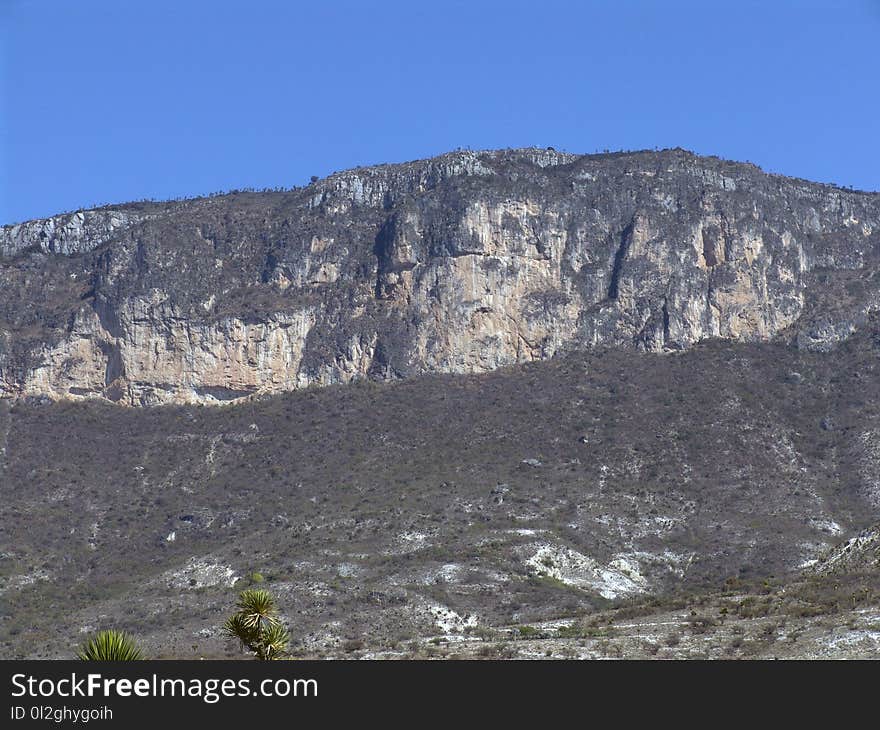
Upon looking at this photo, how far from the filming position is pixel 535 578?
11150 centimetres

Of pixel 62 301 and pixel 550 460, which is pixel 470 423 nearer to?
pixel 550 460

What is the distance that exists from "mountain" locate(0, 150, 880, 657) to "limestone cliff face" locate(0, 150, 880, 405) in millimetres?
314

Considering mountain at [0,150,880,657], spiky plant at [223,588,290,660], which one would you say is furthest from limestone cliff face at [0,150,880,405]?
spiky plant at [223,588,290,660]

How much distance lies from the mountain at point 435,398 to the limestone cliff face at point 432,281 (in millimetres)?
314

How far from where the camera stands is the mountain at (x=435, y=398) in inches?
4518

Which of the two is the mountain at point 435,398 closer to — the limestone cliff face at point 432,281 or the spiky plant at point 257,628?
the limestone cliff face at point 432,281

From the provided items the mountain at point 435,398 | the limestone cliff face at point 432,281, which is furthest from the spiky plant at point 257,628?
the limestone cliff face at point 432,281

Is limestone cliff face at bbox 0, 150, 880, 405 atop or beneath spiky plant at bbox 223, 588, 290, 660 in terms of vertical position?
atop

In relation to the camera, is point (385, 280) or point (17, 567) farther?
point (385, 280)

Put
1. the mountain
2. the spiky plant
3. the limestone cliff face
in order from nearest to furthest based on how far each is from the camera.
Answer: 1. the spiky plant
2. the mountain
3. the limestone cliff face

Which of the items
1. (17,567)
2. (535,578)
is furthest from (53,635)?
(535,578)

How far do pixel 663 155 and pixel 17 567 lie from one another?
82.2 metres

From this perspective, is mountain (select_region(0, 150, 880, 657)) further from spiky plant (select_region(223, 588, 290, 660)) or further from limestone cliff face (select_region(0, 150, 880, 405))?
spiky plant (select_region(223, 588, 290, 660))

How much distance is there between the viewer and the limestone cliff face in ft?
513
